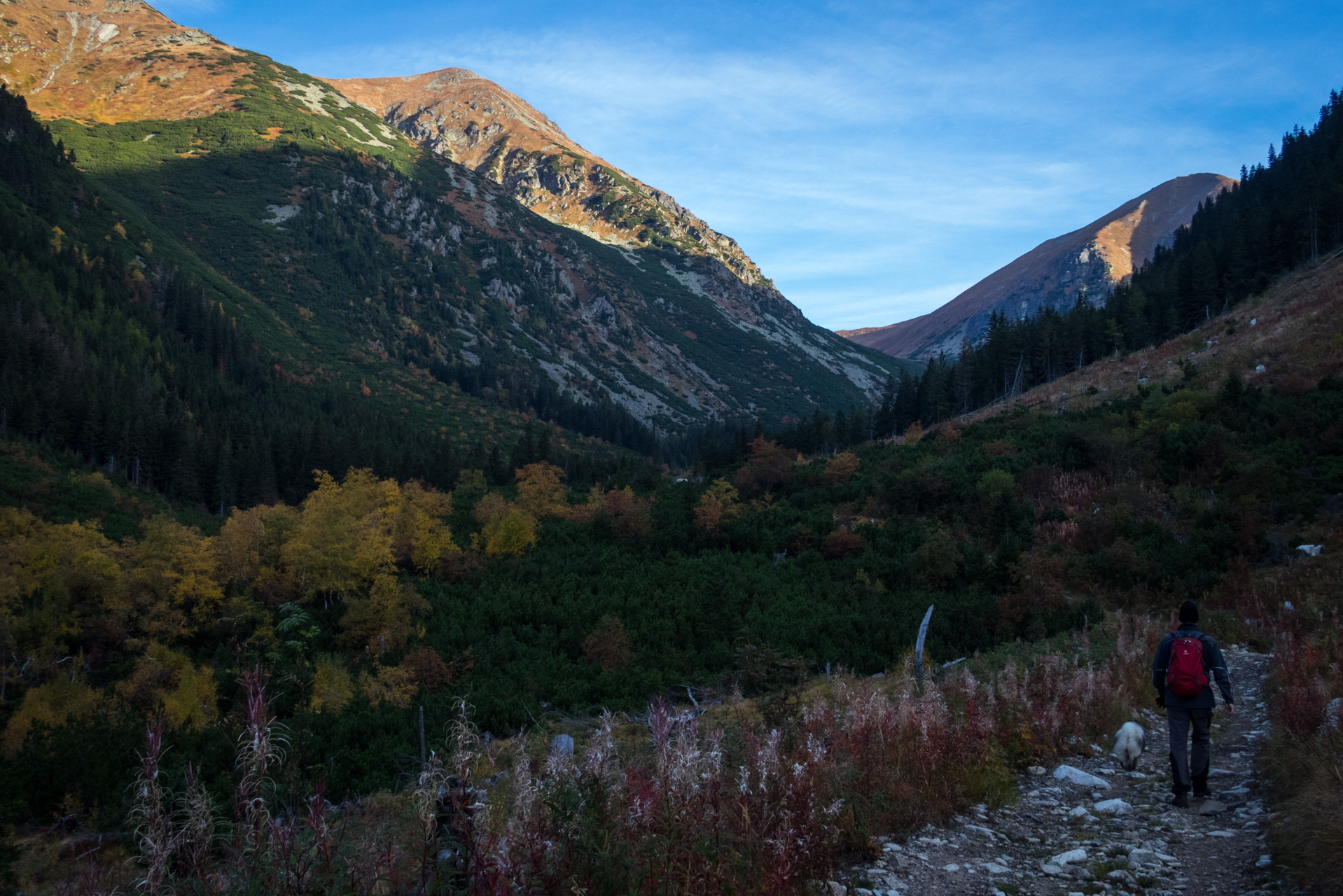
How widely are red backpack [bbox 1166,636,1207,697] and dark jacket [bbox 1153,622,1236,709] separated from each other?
42 millimetres

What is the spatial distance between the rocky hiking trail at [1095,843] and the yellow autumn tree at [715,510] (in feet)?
117

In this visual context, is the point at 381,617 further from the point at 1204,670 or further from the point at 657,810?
the point at 1204,670

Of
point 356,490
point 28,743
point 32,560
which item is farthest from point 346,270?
point 28,743

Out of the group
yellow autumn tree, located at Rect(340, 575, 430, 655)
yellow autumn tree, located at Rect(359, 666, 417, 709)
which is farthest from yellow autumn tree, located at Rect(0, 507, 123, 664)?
yellow autumn tree, located at Rect(359, 666, 417, 709)

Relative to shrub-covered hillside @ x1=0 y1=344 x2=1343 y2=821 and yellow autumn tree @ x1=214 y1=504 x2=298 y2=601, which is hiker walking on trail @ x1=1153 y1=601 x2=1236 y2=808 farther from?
yellow autumn tree @ x1=214 y1=504 x2=298 y2=601

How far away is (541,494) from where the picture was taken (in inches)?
2172

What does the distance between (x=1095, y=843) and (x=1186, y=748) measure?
1699 millimetres

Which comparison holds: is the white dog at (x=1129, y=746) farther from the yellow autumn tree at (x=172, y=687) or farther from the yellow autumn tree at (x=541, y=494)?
the yellow autumn tree at (x=541, y=494)

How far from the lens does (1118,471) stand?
3103 centimetres

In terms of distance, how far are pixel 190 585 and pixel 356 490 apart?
1671 cm

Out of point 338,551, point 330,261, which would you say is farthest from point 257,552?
point 330,261

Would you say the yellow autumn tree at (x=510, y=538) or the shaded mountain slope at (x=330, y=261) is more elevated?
the shaded mountain slope at (x=330, y=261)

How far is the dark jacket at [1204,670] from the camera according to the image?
691 cm

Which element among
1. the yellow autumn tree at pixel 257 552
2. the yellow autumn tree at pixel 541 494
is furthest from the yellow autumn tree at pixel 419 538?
the yellow autumn tree at pixel 541 494
